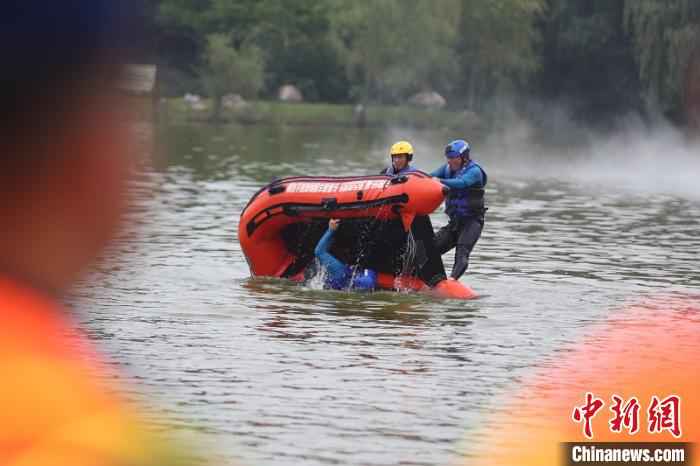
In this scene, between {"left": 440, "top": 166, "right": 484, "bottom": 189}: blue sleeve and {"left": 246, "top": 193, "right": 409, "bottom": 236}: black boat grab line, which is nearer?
{"left": 246, "top": 193, "right": 409, "bottom": 236}: black boat grab line

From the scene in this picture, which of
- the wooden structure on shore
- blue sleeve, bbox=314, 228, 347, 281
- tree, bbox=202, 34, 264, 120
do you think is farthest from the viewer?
the wooden structure on shore

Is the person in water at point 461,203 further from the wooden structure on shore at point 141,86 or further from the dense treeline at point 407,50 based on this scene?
the wooden structure on shore at point 141,86

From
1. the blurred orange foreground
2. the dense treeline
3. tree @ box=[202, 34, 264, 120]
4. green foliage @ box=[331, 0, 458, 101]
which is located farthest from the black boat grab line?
green foliage @ box=[331, 0, 458, 101]

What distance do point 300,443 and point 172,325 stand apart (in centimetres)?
420

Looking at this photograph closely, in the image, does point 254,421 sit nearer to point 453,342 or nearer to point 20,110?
point 453,342

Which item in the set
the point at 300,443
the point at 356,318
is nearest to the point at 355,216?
the point at 356,318

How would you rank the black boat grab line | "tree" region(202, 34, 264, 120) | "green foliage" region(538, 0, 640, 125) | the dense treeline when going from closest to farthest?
the black boat grab line → "green foliage" region(538, 0, 640, 125) → the dense treeline → "tree" region(202, 34, 264, 120)

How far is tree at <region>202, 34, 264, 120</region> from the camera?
69.2 metres

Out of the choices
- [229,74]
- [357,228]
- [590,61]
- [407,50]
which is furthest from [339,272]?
[407,50]

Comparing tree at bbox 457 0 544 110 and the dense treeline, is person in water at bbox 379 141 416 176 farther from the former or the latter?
tree at bbox 457 0 544 110

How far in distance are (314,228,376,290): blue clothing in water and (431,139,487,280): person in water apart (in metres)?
0.82

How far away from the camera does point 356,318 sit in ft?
47.5

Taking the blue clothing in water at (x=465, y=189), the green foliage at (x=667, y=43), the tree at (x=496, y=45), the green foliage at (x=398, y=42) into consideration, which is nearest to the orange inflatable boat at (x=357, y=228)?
the blue clothing in water at (x=465, y=189)

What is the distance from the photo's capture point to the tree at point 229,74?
69.2m
